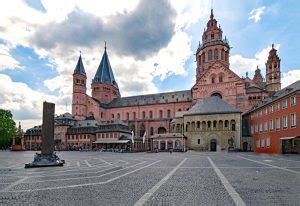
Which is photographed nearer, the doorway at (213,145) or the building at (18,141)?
the doorway at (213,145)

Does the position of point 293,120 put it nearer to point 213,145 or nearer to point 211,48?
point 213,145

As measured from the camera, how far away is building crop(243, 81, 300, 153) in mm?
A: 44562

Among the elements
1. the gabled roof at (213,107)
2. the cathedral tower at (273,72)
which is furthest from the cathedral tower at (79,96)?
the cathedral tower at (273,72)

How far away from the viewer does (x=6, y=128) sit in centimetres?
9438

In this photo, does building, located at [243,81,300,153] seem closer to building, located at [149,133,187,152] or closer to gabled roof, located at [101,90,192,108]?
building, located at [149,133,187,152]

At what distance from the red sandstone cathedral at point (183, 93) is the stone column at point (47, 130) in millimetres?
62223

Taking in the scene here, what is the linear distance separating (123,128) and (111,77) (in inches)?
1466

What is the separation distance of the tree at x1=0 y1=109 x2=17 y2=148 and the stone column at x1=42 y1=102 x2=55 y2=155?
3085 inches

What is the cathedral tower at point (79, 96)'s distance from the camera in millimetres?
104562

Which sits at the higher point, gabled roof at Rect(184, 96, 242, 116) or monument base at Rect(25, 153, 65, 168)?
gabled roof at Rect(184, 96, 242, 116)

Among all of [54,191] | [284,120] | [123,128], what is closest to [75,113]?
[123,128]

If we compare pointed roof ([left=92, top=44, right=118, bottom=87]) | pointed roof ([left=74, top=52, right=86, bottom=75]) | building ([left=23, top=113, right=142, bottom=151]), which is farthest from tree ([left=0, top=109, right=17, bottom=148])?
pointed roof ([left=92, top=44, right=118, bottom=87])

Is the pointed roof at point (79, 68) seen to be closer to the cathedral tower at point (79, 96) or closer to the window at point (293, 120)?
the cathedral tower at point (79, 96)

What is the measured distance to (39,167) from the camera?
72.8 feet
